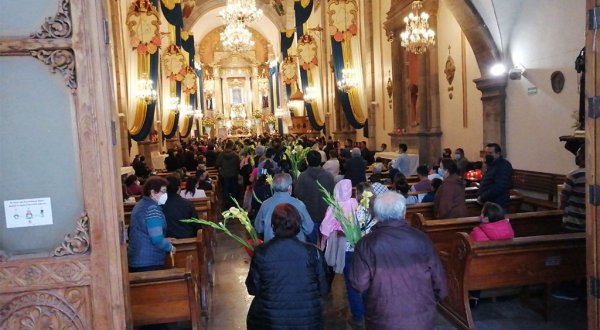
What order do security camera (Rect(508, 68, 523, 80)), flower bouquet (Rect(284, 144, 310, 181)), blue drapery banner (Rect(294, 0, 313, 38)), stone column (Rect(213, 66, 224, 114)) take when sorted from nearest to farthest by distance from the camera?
flower bouquet (Rect(284, 144, 310, 181))
security camera (Rect(508, 68, 523, 80))
blue drapery banner (Rect(294, 0, 313, 38))
stone column (Rect(213, 66, 224, 114))

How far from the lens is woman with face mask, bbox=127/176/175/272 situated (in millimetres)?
3863

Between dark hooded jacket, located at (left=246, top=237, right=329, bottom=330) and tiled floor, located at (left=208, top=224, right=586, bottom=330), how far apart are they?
179 centimetres

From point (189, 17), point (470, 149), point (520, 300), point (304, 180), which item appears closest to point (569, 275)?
point (520, 300)

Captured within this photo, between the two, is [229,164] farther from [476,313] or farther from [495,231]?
[495,231]

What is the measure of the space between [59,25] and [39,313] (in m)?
1.48

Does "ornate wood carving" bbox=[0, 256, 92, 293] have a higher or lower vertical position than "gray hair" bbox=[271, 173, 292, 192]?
lower

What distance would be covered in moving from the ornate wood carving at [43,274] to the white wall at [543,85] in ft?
20.9

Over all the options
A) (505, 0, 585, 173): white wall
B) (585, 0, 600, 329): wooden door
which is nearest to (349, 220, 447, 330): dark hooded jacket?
(585, 0, 600, 329): wooden door

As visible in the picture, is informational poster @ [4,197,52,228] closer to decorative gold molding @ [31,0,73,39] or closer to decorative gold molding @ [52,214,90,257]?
decorative gold molding @ [52,214,90,257]

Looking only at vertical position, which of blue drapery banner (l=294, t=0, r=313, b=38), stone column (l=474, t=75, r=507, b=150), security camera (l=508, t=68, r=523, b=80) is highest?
blue drapery banner (l=294, t=0, r=313, b=38)

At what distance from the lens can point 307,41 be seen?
45.4 feet

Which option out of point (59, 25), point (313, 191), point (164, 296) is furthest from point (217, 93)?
point (59, 25)

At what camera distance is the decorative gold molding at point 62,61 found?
103 inches

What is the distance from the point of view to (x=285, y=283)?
281 centimetres
